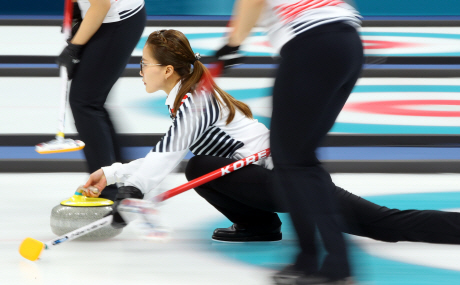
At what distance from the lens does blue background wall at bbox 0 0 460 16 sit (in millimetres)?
9742

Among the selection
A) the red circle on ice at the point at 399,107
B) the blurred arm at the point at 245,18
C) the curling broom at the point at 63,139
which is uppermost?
the blurred arm at the point at 245,18

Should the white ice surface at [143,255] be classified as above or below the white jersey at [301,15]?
below

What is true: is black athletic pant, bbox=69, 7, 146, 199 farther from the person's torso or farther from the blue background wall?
the blue background wall

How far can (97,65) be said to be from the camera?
7.58 ft

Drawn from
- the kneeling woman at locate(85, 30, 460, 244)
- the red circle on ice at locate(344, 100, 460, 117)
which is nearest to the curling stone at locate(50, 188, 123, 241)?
the kneeling woman at locate(85, 30, 460, 244)

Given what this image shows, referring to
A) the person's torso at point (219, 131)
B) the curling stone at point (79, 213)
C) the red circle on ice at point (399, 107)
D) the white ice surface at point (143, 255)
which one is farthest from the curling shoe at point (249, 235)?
the red circle on ice at point (399, 107)

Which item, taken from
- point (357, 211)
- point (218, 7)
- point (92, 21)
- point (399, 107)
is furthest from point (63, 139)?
point (218, 7)

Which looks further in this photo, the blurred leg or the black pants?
the blurred leg

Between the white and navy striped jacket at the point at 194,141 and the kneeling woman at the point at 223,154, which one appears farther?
the kneeling woman at the point at 223,154

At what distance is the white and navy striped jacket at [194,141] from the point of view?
1.84 m

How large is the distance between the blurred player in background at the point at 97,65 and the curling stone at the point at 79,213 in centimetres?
17

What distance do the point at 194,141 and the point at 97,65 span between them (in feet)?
1.84

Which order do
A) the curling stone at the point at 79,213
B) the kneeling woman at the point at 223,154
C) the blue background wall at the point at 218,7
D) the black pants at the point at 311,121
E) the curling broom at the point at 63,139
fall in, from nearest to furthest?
the black pants at the point at 311,121
the kneeling woman at the point at 223,154
the curling stone at the point at 79,213
the curling broom at the point at 63,139
the blue background wall at the point at 218,7

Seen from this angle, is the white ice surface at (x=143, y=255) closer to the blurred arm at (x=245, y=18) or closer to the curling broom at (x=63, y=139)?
the curling broom at (x=63, y=139)
